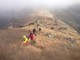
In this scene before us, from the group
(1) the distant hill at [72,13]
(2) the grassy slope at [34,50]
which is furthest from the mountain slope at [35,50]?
(1) the distant hill at [72,13]

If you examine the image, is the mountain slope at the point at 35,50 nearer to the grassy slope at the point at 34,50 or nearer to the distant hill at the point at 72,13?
the grassy slope at the point at 34,50

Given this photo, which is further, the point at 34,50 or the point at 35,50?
the point at 35,50

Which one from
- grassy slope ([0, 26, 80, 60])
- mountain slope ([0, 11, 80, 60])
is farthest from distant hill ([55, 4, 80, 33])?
grassy slope ([0, 26, 80, 60])

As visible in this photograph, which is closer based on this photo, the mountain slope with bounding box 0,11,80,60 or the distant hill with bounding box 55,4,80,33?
the mountain slope with bounding box 0,11,80,60

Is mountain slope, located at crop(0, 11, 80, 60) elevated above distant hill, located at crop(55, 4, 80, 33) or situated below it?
above

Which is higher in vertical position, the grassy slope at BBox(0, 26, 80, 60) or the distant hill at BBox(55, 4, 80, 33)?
the grassy slope at BBox(0, 26, 80, 60)

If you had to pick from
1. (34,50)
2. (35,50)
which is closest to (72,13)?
(35,50)

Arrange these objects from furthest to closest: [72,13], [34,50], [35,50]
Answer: [72,13]
[35,50]
[34,50]

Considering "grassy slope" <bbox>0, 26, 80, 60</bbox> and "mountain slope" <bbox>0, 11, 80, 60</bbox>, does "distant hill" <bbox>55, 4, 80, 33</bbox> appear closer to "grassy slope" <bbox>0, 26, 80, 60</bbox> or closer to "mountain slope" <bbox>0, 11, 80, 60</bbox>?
"mountain slope" <bbox>0, 11, 80, 60</bbox>

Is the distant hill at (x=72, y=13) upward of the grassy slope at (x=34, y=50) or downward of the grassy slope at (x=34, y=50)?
downward

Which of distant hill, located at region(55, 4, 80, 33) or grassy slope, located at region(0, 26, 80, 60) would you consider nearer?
grassy slope, located at region(0, 26, 80, 60)

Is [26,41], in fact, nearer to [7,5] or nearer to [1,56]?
[1,56]

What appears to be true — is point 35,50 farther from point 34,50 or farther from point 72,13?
point 72,13

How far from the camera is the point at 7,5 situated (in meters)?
103
